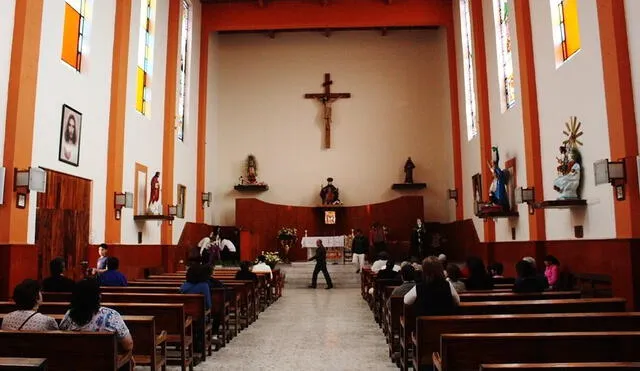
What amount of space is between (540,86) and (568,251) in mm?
2963

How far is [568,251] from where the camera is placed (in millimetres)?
7523

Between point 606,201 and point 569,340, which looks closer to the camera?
point 569,340

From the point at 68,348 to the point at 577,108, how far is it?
7.07 meters

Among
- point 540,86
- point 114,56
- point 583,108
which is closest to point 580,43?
point 583,108

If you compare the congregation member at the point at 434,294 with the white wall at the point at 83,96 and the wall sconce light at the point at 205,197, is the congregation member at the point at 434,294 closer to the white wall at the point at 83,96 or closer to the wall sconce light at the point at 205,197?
the white wall at the point at 83,96

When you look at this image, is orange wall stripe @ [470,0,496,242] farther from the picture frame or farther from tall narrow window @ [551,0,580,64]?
the picture frame

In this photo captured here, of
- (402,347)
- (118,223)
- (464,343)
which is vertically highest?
(118,223)

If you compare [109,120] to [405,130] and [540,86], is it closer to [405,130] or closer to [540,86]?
[540,86]

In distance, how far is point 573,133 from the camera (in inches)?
289

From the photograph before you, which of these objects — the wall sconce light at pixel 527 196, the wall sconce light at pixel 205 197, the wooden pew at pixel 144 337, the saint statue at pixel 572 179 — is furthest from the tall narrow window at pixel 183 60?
the wooden pew at pixel 144 337

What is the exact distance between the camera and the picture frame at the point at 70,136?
7922mm

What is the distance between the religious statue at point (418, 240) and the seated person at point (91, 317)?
12.3 m

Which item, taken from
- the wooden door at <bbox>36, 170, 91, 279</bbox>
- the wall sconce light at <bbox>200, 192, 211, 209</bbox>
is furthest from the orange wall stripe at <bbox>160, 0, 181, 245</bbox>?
the wooden door at <bbox>36, 170, 91, 279</bbox>

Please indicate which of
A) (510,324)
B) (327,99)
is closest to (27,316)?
(510,324)
